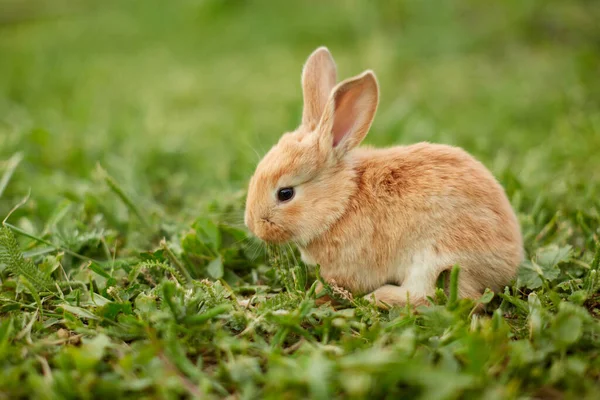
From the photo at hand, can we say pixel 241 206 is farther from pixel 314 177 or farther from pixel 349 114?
pixel 349 114

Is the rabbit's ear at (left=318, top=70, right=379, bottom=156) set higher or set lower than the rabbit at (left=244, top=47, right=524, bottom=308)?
higher

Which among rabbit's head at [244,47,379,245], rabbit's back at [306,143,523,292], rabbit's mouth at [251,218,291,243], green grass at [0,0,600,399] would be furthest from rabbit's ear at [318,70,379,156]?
green grass at [0,0,600,399]

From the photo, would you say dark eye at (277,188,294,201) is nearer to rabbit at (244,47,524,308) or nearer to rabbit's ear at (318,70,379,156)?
rabbit at (244,47,524,308)

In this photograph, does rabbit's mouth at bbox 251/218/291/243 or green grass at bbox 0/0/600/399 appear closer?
green grass at bbox 0/0/600/399

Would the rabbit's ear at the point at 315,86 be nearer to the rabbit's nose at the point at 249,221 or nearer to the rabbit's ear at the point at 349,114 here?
the rabbit's ear at the point at 349,114

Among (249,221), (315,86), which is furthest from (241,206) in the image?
(315,86)

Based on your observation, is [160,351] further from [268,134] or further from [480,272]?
[268,134]

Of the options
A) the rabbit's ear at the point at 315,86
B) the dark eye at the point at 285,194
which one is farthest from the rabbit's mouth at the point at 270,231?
the rabbit's ear at the point at 315,86
